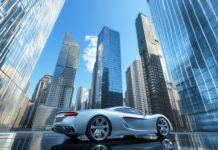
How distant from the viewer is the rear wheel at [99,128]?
317 centimetres

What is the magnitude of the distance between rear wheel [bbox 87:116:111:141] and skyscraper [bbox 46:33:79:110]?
150431 mm

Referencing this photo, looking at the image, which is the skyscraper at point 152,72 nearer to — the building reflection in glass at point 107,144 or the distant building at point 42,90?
the building reflection in glass at point 107,144

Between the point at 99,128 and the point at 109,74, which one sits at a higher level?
the point at 109,74

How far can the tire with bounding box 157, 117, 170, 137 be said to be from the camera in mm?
4429

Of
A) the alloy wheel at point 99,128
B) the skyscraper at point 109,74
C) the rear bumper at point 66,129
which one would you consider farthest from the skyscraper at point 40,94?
the alloy wheel at point 99,128

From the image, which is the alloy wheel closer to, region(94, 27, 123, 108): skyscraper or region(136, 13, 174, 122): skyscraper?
region(136, 13, 174, 122): skyscraper

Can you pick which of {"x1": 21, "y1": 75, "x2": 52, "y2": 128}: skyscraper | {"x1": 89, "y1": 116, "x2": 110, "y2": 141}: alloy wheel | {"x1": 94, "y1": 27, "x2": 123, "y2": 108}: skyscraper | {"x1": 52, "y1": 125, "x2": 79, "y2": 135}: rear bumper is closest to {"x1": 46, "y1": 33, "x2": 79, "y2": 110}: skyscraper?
{"x1": 21, "y1": 75, "x2": 52, "y2": 128}: skyscraper

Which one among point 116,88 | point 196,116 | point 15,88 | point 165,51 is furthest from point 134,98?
point 15,88

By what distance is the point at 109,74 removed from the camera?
403ft

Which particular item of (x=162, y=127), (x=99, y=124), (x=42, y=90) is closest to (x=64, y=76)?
(x=42, y=90)

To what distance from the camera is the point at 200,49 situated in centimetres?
2694

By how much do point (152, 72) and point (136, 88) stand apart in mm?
44653

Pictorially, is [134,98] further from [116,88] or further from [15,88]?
[15,88]

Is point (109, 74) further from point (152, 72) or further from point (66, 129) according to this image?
point (66, 129)
